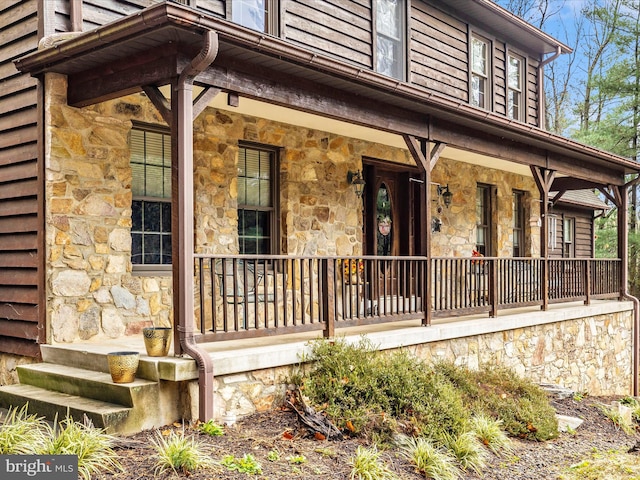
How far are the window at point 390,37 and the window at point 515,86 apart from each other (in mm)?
3930

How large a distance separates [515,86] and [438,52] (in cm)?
314

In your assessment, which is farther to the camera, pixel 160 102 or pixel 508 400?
pixel 508 400

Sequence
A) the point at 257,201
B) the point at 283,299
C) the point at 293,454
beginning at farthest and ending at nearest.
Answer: the point at 257,201 → the point at 283,299 → the point at 293,454

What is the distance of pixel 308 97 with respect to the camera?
6934mm

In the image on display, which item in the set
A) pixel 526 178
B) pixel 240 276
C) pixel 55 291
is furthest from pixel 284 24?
pixel 526 178

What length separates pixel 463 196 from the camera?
1255cm

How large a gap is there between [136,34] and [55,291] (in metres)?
2.65

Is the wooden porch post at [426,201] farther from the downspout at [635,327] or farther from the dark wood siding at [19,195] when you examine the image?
the downspout at [635,327]

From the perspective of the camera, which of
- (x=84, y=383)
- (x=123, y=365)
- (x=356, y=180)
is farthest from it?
(x=356, y=180)

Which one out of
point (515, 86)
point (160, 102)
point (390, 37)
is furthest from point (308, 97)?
point (515, 86)

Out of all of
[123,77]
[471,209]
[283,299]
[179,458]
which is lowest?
[179,458]

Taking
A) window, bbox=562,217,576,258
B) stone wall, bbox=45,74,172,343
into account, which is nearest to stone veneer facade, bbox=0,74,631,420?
stone wall, bbox=45,74,172,343

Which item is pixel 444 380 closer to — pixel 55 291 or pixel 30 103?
pixel 55 291

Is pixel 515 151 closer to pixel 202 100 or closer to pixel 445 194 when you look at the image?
pixel 445 194
